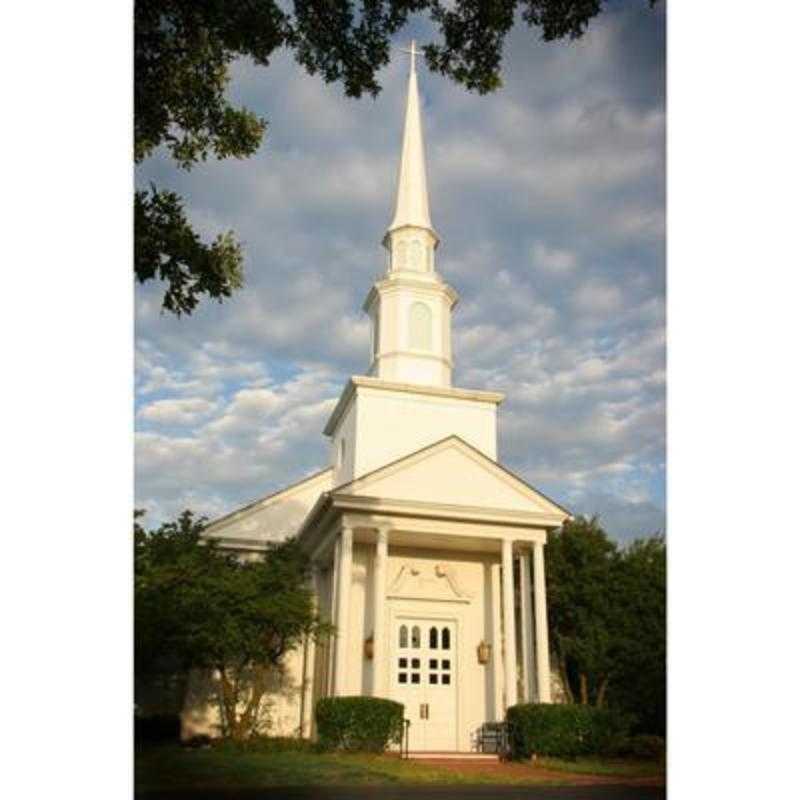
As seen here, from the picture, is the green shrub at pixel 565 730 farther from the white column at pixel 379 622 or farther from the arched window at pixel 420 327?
the arched window at pixel 420 327

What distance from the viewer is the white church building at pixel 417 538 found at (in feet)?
27.8

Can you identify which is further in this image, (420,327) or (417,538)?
(420,327)

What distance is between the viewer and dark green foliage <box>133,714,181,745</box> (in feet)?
13.3

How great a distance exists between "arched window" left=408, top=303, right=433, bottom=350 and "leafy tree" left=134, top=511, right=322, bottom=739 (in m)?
2.97

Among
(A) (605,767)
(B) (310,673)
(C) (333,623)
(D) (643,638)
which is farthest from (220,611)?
(D) (643,638)

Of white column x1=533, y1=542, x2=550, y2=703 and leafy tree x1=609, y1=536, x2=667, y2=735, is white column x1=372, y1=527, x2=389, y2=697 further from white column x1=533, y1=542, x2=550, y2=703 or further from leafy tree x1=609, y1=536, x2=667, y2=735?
leafy tree x1=609, y1=536, x2=667, y2=735

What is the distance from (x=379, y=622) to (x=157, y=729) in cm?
430

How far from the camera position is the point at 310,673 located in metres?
9.13

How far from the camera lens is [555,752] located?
19.0ft

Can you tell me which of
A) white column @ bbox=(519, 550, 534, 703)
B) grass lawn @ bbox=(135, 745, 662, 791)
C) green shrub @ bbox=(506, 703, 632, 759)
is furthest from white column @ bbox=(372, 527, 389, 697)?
grass lawn @ bbox=(135, 745, 662, 791)

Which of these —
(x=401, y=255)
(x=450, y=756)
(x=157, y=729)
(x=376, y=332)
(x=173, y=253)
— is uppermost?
(x=401, y=255)

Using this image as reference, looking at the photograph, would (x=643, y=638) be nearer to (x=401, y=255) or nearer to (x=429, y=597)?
(x=429, y=597)
